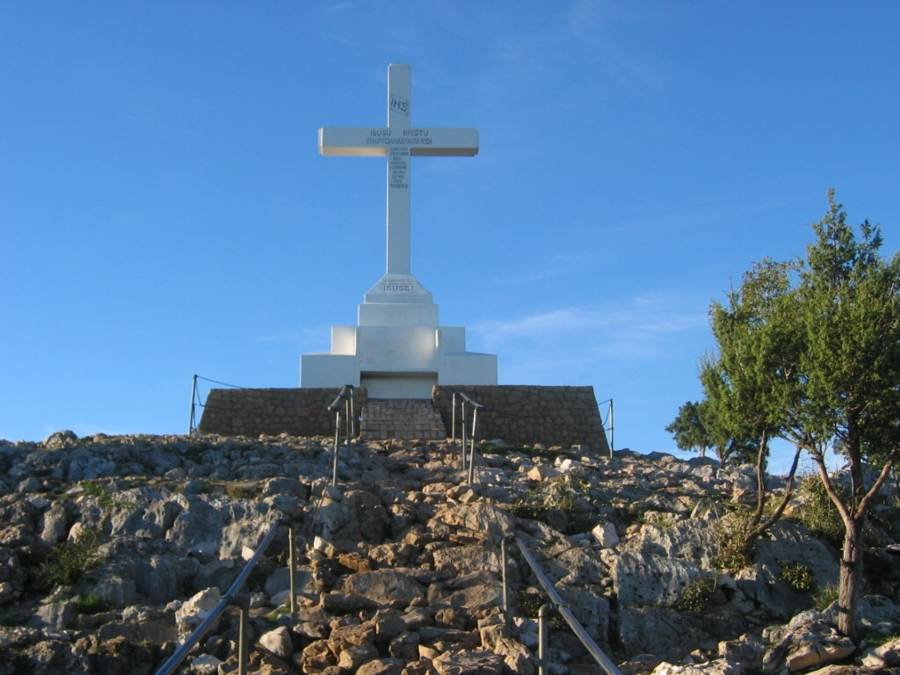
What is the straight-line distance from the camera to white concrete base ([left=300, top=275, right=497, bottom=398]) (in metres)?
19.4

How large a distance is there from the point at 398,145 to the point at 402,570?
12.8 meters

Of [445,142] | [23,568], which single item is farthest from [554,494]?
[445,142]

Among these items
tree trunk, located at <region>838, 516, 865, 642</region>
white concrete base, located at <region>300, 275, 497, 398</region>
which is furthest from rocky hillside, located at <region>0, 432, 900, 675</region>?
white concrete base, located at <region>300, 275, 497, 398</region>

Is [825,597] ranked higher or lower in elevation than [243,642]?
higher

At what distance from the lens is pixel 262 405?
17750 millimetres

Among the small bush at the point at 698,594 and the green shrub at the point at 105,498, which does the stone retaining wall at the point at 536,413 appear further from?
the small bush at the point at 698,594

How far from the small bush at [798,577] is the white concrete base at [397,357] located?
30.7ft

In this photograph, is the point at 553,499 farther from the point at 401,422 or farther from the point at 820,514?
the point at 401,422

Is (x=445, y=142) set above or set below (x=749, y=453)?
above

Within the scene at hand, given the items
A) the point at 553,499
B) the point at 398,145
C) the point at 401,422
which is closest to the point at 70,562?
the point at 553,499

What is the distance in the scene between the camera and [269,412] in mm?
17688

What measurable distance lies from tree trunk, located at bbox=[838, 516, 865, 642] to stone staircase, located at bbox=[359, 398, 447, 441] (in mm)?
7274

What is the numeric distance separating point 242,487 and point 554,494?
3.29 metres

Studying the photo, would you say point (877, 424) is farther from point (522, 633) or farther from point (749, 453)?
point (522, 633)
